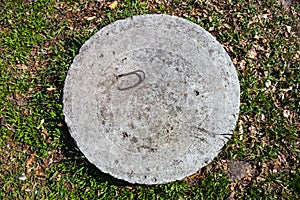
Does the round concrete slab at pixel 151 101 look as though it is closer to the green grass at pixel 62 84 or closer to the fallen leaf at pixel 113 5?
the green grass at pixel 62 84

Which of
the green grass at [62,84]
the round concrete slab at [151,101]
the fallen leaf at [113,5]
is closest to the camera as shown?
the round concrete slab at [151,101]

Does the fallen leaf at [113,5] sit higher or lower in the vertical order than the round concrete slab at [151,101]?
higher

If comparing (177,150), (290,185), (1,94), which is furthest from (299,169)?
(1,94)

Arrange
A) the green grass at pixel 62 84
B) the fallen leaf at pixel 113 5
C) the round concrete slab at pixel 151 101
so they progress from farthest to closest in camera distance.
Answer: the fallen leaf at pixel 113 5 → the green grass at pixel 62 84 → the round concrete slab at pixel 151 101

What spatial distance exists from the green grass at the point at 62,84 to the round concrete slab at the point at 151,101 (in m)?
0.33

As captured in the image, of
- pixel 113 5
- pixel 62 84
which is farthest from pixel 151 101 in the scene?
pixel 113 5

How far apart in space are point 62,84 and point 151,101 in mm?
956

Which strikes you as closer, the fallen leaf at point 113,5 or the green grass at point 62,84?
the green grass at point 62,84

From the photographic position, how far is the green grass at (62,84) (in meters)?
3.47

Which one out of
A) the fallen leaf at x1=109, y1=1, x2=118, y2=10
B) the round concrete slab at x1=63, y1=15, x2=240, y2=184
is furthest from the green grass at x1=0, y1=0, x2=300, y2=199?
the round concrete slab at x1=63, y1=15, x2=240, y2=184

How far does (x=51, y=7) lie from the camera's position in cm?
413

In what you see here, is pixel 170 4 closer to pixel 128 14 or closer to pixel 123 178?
pixel 128 14

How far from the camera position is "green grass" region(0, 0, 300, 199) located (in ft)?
11.4

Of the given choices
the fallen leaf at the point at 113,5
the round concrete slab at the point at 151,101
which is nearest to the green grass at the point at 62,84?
the fallen leaf at the point at 113,5
